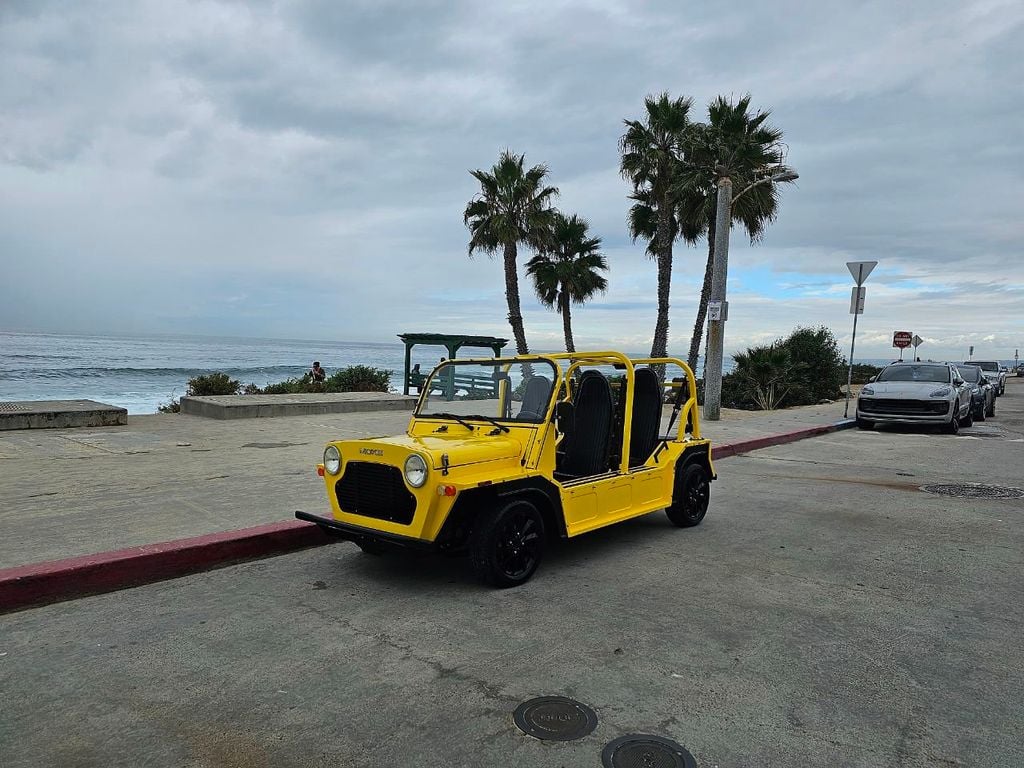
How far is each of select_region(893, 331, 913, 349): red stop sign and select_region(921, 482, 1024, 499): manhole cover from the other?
18533 mm

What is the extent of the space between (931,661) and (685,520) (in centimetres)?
299

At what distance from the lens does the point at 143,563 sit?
16.0 feet

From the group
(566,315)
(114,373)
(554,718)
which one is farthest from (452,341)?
(114,373)

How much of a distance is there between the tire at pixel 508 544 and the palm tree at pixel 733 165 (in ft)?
54.5

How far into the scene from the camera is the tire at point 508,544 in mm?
4590

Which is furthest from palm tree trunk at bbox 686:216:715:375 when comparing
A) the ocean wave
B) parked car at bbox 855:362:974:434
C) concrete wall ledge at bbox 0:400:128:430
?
the ocean wave

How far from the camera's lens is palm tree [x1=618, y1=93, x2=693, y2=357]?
23.6m

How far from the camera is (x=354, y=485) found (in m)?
4.98

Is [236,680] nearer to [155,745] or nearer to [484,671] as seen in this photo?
[155,745]

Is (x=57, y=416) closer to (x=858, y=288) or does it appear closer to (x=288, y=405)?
(x=288, y=405)

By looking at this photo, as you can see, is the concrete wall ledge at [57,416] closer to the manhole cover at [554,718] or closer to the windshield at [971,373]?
the manhole cover at [554,718]

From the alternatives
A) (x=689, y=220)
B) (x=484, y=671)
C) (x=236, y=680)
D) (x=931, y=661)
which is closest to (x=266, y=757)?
(x=236, y=680)

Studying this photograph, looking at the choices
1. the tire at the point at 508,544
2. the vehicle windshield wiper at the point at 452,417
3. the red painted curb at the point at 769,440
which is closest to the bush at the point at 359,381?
the red painted curb at the point at 769,440

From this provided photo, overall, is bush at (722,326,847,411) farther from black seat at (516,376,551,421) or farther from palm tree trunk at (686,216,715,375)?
black seat at (516,376,551,421)
